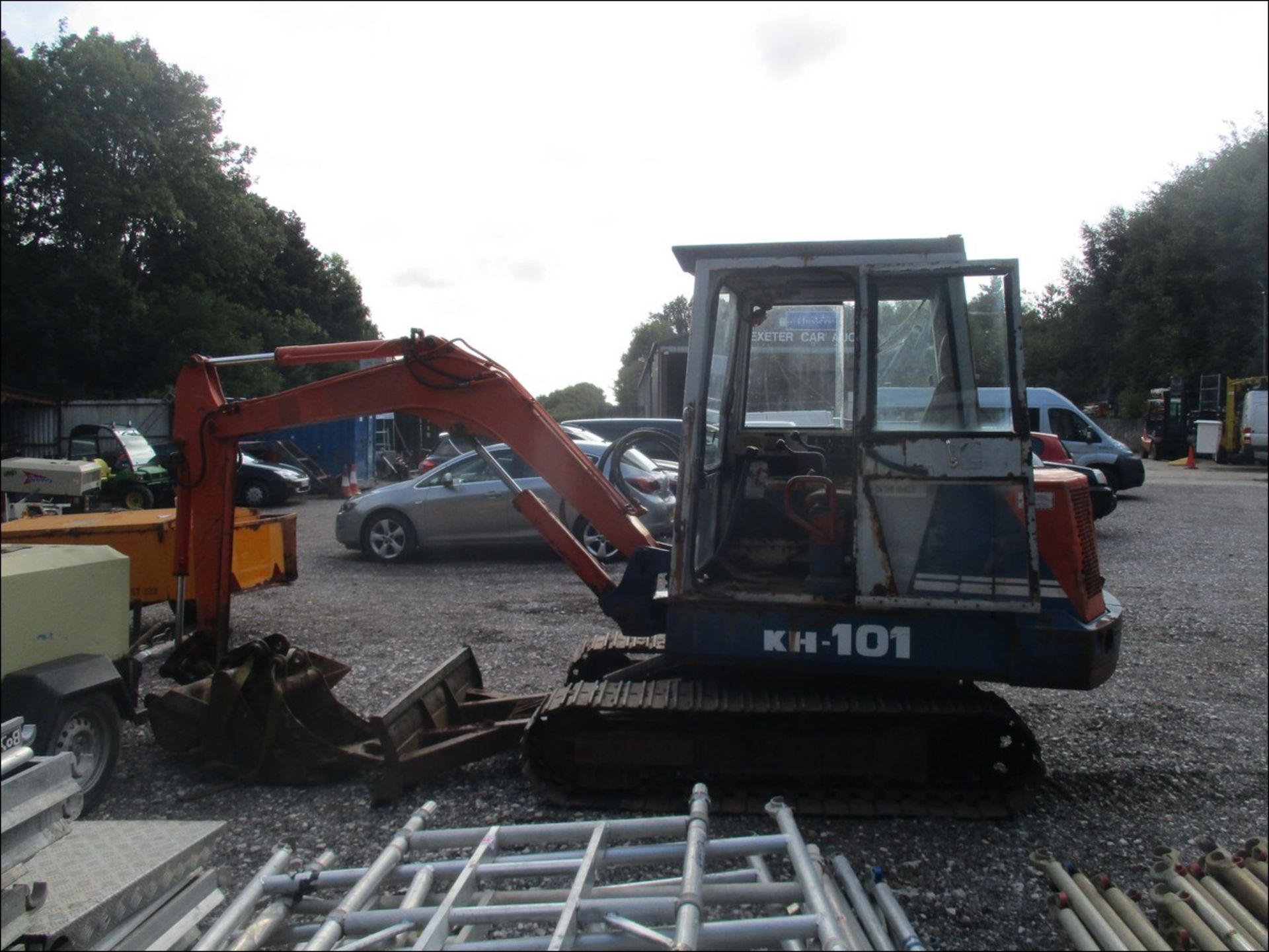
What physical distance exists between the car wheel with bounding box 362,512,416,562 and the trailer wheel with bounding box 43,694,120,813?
291 inches

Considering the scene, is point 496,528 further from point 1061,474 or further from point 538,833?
point 538,833

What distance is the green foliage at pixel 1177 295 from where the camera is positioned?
3919cm

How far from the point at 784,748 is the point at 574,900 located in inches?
97.4

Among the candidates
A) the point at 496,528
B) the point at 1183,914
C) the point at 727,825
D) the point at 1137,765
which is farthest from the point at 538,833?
the point at 496,528

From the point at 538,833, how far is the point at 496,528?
919cm

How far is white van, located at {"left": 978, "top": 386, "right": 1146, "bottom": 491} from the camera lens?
56.1ft

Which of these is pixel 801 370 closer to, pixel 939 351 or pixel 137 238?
pixel 939 351

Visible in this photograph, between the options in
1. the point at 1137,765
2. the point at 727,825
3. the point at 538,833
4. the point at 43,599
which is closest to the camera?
the point at 538,833

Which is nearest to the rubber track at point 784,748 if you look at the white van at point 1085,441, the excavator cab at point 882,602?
the excavator cab at point 882,602

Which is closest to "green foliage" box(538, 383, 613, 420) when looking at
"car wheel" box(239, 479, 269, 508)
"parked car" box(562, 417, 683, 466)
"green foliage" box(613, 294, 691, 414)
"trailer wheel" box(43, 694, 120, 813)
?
"green foliage" box(613, 294, 691, 414)

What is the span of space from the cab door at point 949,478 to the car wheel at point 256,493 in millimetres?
17911

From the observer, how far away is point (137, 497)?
18438mm

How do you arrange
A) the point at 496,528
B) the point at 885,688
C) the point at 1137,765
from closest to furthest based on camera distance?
the point at 885,688
the point at 1137,765
the point at 496,528

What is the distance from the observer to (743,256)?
4.95 metres
